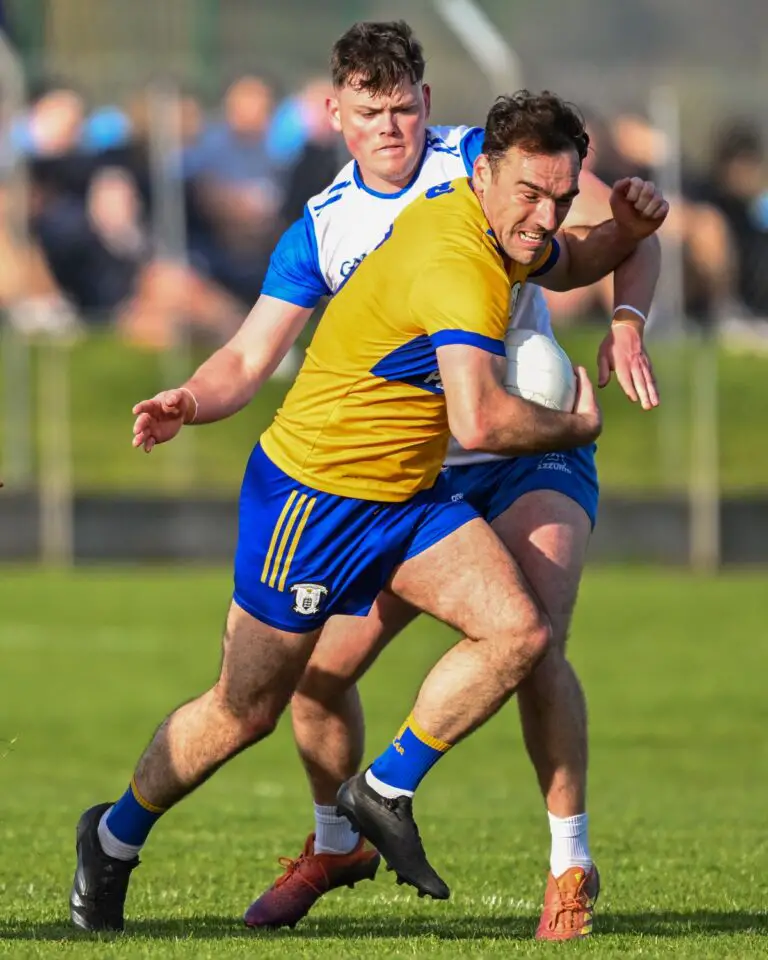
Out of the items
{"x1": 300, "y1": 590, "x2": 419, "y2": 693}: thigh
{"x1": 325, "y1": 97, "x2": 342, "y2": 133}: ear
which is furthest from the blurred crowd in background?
{"x1": 300, "y1": 590, "x2": 419, "y2": 693}: thigh

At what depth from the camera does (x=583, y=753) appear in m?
6.54

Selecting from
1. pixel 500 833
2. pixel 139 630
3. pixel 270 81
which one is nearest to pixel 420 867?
pixel 500 833

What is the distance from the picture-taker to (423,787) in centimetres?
1188

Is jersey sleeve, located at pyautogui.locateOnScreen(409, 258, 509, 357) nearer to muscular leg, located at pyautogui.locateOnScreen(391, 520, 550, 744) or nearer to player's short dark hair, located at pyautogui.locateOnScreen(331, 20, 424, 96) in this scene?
muscular leg, located at pyautogui.locateOnScreen(391, 520, 550, 744)

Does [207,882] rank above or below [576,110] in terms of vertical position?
below

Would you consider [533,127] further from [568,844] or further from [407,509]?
[568,844]

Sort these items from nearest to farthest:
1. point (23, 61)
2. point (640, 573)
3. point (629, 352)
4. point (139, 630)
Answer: point (629, 352)
point (139, 630)
point (640, 573)
point (23, 61)

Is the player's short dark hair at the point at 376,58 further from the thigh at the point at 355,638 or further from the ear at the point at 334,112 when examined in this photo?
the thigh at the point at 355,638

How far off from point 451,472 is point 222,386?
29.5 inches

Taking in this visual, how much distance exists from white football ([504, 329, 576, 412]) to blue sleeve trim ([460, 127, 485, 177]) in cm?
67

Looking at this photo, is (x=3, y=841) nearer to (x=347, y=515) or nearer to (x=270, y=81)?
(x=347, y=515)

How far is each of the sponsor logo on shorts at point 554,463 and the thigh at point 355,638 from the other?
0.60 m

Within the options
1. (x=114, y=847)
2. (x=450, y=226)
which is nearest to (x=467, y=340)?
(x=450, y=226)

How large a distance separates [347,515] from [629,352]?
94 centimetres
